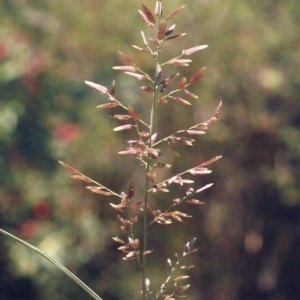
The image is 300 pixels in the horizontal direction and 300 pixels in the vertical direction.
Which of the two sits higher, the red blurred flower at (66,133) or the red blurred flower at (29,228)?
the red blurred flower at (66,133)

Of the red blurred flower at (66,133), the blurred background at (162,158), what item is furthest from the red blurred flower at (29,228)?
the red blurred flower at (66,133)

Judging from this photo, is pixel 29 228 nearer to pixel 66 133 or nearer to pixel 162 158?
pixel 66 133

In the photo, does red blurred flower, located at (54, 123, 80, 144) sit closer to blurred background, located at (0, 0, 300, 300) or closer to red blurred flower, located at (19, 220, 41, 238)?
blurred background, located at (0, 0, 300, 300)

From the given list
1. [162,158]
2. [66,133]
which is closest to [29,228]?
[66,133]

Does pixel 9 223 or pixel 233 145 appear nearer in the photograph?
pixel 9 223

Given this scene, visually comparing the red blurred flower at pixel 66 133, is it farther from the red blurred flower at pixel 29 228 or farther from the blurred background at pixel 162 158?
the red blurred flower at pixel 29 228

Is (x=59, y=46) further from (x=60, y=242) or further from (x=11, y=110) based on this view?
(x=60, y=242)

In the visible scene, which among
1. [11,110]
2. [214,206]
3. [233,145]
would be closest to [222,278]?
[214,206]

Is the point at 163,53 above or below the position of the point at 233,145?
above
